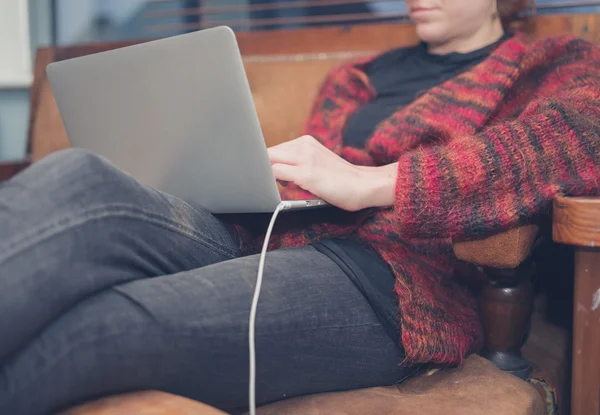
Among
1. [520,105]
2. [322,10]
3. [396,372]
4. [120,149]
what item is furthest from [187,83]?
[322,10]

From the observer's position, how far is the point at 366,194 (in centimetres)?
76

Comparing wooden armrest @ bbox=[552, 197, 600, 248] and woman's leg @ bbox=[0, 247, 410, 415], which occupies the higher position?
wooden armrest @ bbox=[552, 197, 600, 248]

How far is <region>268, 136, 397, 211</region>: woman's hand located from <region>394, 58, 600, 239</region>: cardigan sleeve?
37 mm

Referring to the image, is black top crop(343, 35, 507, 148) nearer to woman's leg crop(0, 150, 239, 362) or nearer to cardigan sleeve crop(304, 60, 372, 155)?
cardigan sleeve crop(304, 60, 372, 155)

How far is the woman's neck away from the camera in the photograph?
43.6 inches

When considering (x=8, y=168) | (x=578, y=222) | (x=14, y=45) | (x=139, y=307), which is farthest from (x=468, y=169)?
(x=14, y=45)

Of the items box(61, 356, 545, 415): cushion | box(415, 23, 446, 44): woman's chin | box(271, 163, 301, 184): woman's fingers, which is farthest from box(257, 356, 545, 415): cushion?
box(415, 23, 446, 44): woman's chin

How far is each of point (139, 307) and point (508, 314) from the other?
48 cm

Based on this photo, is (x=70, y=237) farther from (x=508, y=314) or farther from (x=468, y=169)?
(x=508, y=314)

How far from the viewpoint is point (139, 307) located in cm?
59

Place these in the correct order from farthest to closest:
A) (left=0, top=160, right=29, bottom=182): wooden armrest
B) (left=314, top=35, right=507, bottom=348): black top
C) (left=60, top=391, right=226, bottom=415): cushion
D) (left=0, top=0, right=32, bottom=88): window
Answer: (left=0, top=0, right=32, bottom=88): window, (left=0, top=160, right=29, bottom=182): wooden armrest, (left=314, top=35, right=507, bottom=348): black top, (left=60, top=391, right=226, bottom=415): cushion

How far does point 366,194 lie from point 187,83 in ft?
0.84

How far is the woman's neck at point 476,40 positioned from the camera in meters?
1.11

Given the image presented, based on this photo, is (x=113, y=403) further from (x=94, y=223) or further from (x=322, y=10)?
(x=322, y=10)
